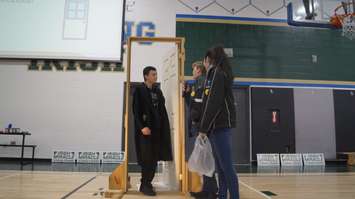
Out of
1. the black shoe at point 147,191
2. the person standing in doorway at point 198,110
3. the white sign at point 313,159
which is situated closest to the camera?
the person standing in doorway at point 198,110

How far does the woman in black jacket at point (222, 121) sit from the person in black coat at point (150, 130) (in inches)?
38.3

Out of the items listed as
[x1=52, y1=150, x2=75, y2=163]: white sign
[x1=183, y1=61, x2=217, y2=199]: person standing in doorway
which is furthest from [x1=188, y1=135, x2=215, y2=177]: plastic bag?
[x1=52, y1=150, x2=75, y2=163]: white sign

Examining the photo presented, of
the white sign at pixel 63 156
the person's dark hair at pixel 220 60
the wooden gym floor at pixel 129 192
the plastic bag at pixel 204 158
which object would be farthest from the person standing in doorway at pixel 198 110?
the white sign at pixel 63 156

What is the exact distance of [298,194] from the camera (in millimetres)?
2979

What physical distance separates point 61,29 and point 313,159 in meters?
6.65

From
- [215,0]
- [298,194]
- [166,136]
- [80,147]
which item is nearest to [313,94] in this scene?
[215,0]

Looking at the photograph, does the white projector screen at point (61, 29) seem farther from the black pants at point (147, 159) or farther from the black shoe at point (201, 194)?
the black shoe at point (201, 194)

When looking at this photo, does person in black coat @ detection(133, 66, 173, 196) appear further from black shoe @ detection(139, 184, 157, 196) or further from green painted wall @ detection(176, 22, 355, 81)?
green painted wall @ detection(176, 22, 355, 81)

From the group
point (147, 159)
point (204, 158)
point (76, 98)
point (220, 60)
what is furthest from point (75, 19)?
point (204, 158)

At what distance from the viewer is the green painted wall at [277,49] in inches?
269

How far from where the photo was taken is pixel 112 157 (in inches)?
245

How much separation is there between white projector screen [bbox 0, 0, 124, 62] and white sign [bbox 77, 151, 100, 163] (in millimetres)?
2178

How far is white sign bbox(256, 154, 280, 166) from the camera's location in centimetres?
632

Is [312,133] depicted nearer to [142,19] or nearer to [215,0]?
[215,0]
